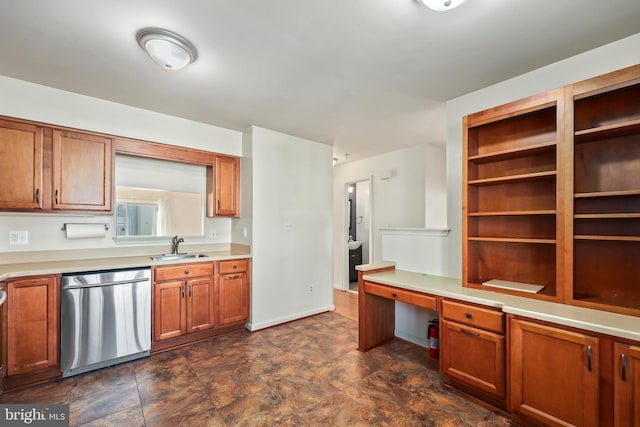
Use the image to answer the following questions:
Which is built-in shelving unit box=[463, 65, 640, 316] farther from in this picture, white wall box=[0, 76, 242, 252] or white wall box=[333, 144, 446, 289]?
white wall box=[0, 76, 242, 252]

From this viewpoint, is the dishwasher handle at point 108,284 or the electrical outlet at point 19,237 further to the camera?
the electrical outlet at point 19,237

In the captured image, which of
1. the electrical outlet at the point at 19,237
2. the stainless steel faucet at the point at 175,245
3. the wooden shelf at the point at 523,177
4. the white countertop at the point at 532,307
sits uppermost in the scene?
the wooden shelf at the point at 523,177

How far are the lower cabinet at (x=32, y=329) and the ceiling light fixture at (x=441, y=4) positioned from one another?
3.34m

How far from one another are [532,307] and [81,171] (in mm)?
3923

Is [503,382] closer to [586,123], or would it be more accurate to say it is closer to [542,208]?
[542,208]

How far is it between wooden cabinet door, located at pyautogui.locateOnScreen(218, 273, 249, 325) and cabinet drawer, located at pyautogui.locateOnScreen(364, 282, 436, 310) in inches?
60.8

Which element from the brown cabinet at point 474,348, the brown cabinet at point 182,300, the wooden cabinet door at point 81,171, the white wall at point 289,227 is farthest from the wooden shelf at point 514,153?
the wooden cabinet door at point 81,171

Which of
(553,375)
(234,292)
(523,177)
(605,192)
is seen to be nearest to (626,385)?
(553,375)

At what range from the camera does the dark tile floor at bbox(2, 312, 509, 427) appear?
1941 mm

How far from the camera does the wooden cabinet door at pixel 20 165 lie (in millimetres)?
2393

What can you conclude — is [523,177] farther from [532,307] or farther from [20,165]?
[20,165]

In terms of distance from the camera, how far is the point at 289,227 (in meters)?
3.91

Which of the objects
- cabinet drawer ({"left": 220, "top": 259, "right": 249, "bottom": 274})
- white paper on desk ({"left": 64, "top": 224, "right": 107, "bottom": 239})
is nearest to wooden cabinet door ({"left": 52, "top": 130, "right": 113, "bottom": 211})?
white paper on desk ({"left": 64, "top": 224, "right": 107, "bottom": 239})

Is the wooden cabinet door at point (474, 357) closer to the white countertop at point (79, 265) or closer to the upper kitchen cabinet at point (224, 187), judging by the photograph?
the white countertop at point (79, 265)
